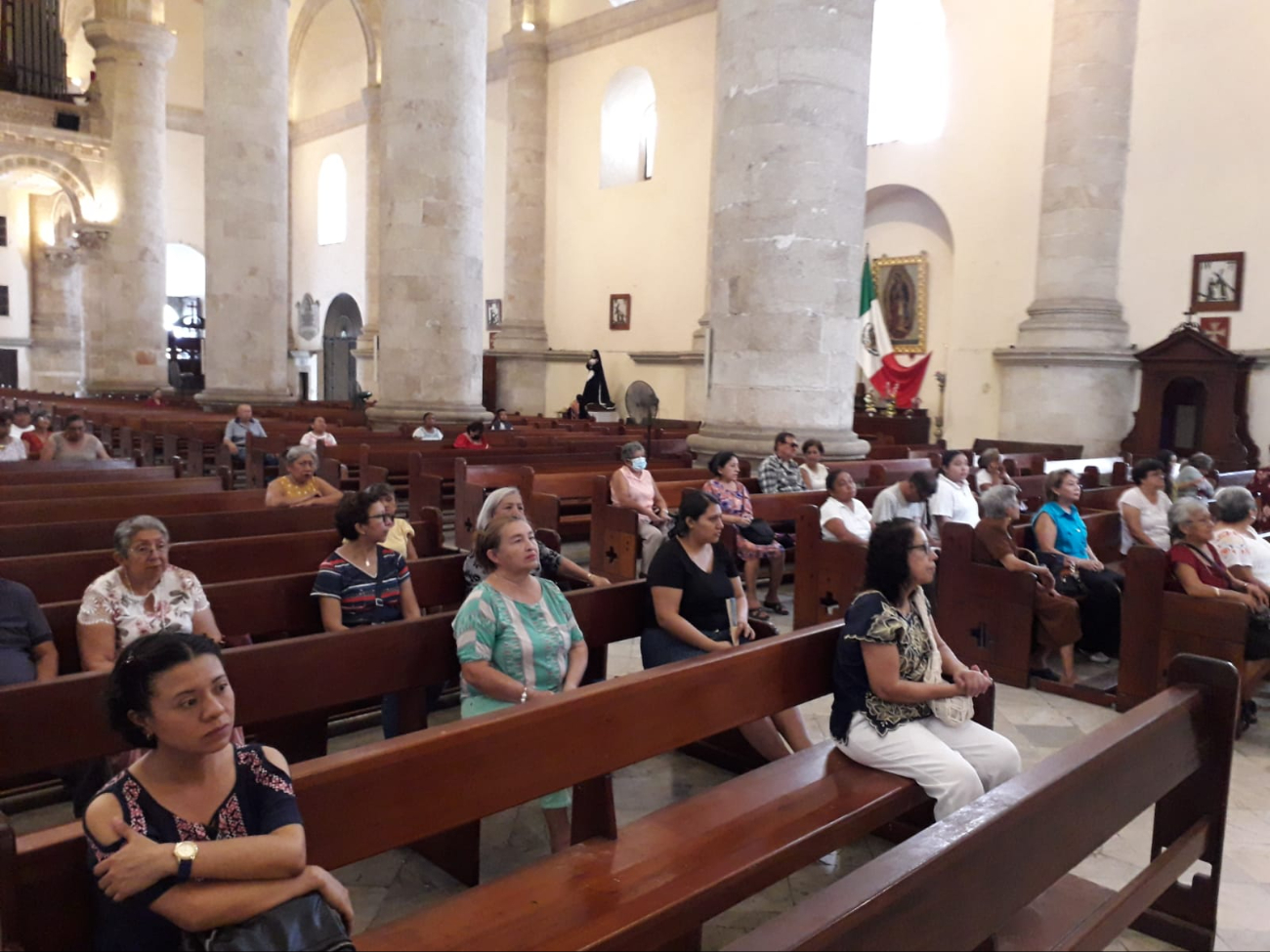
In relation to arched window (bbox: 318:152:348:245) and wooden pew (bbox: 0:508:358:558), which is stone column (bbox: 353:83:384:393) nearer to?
arched window (bbox: 318:152:348:245)

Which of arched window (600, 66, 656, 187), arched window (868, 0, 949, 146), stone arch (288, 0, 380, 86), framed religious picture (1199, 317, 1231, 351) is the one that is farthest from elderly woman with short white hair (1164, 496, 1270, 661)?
stone arch (288, 0, 380, 86)

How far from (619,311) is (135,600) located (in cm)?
1720

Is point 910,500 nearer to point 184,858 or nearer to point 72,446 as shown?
point 184,858

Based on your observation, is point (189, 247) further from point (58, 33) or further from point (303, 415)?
point (303, 415)

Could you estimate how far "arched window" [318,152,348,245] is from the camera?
90.9ft

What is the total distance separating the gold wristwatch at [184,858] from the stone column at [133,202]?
21544 millimetres

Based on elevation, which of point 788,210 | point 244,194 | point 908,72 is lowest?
point 788,210

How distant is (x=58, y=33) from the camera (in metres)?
24.5

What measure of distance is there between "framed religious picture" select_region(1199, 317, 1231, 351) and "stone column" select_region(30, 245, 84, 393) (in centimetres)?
2835

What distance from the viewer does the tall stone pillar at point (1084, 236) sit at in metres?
13.1

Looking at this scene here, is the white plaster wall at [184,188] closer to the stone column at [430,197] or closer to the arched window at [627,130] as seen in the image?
the arched window at [627,130]

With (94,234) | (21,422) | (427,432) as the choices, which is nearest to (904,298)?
(427,432)

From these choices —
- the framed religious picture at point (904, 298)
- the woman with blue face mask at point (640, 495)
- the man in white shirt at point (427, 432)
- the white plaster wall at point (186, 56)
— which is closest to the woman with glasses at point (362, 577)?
the woman with blue face mask at point (640, 495)

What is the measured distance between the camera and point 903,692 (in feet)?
9.82
